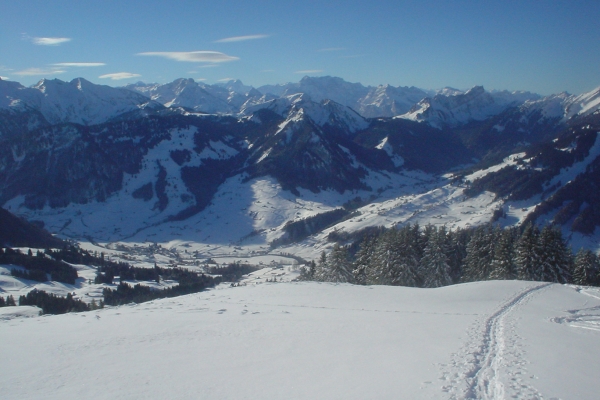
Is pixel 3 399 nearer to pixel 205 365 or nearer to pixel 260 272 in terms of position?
pixel 205 365

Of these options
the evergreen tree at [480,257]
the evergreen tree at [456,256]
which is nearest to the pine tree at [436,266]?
the evergreen tree at [480,257]

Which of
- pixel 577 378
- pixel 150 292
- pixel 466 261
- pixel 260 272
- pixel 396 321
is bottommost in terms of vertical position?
pixel 260 272

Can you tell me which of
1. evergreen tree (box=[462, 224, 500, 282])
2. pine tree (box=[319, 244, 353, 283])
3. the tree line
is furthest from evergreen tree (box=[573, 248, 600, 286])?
pine tree (box=[319, 244, 353, 283])

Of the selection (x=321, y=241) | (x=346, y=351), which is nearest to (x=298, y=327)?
(x=346, y=351)

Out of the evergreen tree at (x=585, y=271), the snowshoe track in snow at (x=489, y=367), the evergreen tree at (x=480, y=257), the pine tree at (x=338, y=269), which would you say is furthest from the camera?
the pine tree at (x=338, y=269)

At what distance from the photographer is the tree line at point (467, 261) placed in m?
46.0

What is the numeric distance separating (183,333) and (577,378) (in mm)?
19120

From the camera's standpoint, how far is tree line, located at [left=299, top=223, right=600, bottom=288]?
151 feet

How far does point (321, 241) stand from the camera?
192m

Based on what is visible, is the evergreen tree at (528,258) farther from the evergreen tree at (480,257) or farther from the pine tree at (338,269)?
the pine tree at (338,269)

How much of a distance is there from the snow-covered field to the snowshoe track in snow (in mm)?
68

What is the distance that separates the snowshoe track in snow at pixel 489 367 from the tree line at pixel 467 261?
88.5ft

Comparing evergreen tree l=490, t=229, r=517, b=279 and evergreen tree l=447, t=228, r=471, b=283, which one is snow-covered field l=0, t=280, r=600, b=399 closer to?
evergreen tree l=490, t=229, r=517, b=279

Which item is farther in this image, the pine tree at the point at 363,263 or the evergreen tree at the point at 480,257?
the pine tree at the point at 363,263
